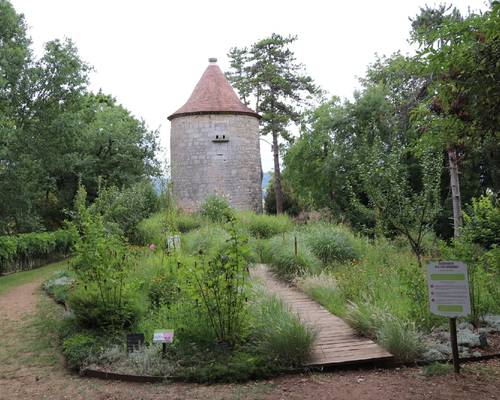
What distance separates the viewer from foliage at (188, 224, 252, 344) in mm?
5242

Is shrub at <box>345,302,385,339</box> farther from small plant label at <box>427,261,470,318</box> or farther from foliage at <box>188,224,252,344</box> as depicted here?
foliage at <box>188,224,252,344</box>

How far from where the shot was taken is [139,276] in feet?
25.5

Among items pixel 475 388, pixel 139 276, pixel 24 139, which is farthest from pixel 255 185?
pixel 475 388

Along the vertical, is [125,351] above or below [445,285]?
below

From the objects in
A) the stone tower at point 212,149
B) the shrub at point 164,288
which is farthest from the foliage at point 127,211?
the shrub at point 164,288

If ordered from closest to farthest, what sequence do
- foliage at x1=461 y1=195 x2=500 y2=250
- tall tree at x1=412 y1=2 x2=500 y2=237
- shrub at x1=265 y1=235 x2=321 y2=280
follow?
tall tree at x1=412 y1=2 x2=500 y2=237 < foliage at x1=461 y1=195 x2=500 y2=250 < shrub at x1=265 y1=235 x2=321 y2=280

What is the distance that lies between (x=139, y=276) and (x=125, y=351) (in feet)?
8.23

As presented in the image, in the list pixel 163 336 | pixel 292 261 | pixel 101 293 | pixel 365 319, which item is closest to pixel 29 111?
pixel 292 261

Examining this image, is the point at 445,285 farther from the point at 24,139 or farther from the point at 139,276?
the point at 24,139

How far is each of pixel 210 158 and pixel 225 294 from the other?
15596mm

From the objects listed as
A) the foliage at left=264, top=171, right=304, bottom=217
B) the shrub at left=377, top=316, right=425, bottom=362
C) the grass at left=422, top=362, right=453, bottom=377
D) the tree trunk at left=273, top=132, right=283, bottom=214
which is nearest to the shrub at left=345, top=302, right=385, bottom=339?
the shrub at left=377, top=316, right=425, bottom=362

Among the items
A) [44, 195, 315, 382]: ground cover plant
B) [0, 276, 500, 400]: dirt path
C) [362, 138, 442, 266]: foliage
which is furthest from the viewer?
[362, 138, 442, 266]: foliage

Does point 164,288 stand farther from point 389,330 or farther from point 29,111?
point 29,111

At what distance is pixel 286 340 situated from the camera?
4.91m
